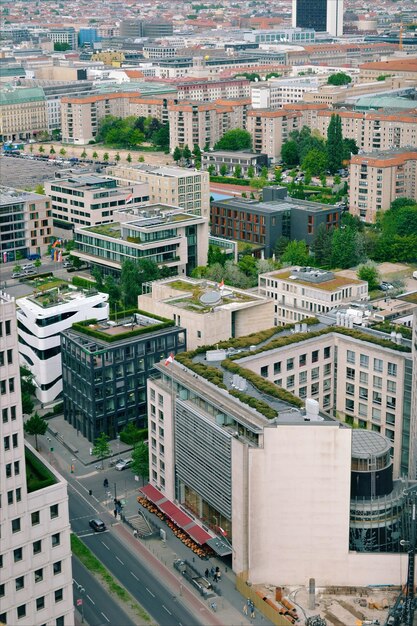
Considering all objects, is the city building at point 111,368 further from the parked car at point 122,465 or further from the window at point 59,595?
the window at point 59,595

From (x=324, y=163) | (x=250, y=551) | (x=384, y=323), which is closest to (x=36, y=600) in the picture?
(x=250, y=551)

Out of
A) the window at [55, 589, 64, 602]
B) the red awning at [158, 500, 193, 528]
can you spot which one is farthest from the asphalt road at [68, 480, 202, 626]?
the window at [55, 589, 64, 602]

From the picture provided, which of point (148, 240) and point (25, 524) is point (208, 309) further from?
point (25, 524)

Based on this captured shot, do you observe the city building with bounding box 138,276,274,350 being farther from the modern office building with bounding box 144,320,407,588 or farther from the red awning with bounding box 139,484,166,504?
the modern office building with bounding box 144,320,407,588

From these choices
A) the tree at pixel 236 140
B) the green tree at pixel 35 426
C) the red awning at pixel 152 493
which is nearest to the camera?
the red awning at pixel 152 493

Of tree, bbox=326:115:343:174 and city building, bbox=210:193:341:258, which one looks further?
tree, bbox=326:115:343:174

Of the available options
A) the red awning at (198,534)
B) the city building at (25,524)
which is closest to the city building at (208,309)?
the red awning at (198,534)
